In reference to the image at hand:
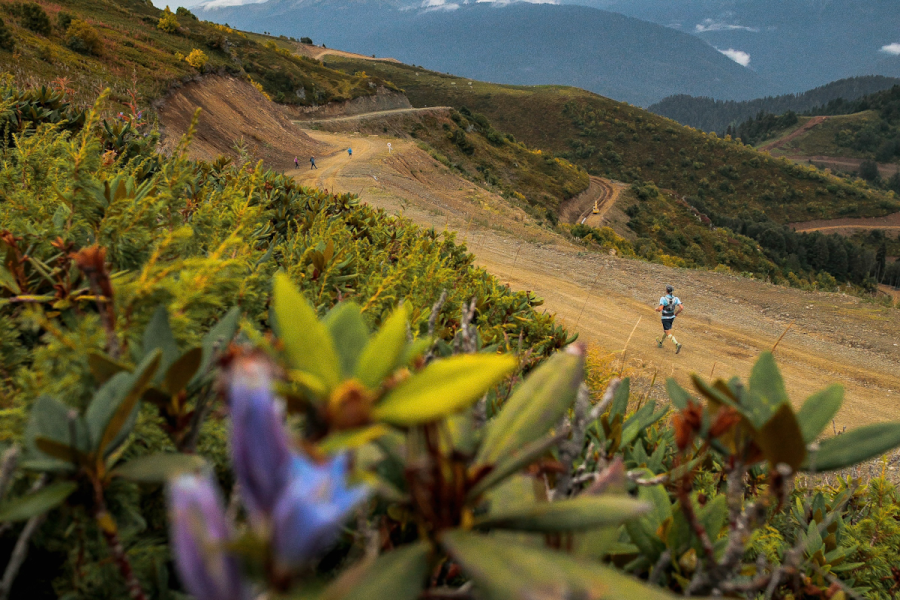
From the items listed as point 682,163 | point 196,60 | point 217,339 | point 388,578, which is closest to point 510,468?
point 388,578

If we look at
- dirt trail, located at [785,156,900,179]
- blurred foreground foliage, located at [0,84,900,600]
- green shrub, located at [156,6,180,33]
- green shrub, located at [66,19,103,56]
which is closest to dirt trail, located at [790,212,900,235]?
dirt trail, located at [785,156,900,179]

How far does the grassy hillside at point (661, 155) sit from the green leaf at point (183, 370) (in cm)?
8247

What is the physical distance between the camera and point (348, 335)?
76 cm

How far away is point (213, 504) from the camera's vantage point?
1.32 feet

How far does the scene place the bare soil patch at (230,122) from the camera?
24.5 metres

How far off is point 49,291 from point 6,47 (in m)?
25.0

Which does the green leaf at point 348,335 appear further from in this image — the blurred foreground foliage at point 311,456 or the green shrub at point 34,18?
the green shrub at point 34,18

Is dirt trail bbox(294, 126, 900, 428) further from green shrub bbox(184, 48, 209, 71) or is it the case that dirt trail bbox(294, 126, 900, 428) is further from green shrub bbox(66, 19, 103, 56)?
green shrub bbox(184, 48, 209, 71)

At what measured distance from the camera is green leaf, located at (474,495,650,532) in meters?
0.62

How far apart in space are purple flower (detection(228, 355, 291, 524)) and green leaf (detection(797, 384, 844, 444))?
867 millimetres

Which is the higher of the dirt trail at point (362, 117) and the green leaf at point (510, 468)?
the dirt trail at point (362, 117)

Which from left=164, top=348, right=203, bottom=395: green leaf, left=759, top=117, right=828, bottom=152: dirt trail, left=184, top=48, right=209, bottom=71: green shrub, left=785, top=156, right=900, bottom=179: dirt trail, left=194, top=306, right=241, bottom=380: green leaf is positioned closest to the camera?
left=164, top=348, right=203, bottom=395: green leaf

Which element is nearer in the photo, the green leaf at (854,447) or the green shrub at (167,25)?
the green leaf at (854,447)

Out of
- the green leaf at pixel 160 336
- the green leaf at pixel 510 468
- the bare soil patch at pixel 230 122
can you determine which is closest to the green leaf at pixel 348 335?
the green leaf at pixel 510 468
